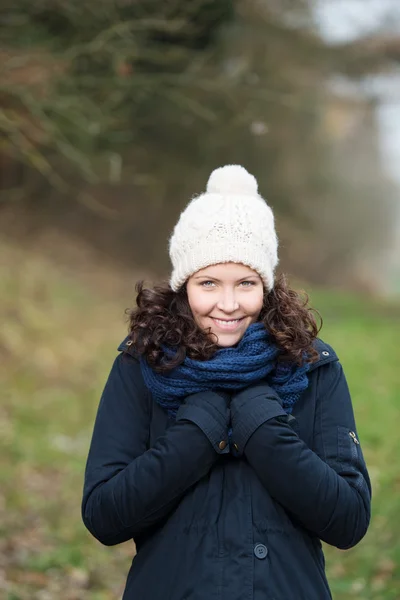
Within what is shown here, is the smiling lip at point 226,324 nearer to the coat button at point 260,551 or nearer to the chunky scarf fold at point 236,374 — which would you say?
the chunky scarf fold at point 236,374

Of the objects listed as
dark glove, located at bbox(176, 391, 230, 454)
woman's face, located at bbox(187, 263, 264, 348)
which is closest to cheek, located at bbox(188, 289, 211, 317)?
woman's face, located at bbox(187, 263, 264, 348)

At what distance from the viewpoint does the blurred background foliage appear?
5488 mm

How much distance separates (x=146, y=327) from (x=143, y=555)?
60 centimetres

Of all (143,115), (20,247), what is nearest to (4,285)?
(20,247)

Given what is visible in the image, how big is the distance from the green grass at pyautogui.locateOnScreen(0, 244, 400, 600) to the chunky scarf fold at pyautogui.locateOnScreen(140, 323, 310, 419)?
2.66 m

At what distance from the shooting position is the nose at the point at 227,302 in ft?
6.92

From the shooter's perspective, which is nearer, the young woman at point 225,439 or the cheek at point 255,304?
the young woman at point 225,439

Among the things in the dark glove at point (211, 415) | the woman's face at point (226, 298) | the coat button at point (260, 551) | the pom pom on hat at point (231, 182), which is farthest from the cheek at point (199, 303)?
the coat button at point (260, 551)

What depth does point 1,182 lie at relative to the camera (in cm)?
967

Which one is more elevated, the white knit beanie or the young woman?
the white knit beanie

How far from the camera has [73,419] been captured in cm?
815

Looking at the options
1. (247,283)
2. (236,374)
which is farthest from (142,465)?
(247,283)

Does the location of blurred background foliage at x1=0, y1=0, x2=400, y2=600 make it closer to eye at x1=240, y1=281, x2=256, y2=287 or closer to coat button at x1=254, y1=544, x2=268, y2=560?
coat button at x1=254, y1=544, x2=268, y2=560

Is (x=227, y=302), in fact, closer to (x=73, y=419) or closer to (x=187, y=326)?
(x=187, y=326)
